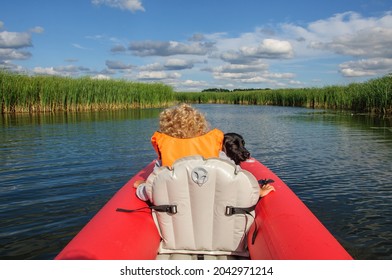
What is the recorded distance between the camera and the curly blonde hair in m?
3.17

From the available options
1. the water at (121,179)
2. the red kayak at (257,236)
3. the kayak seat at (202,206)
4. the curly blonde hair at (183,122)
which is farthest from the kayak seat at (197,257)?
the water at (121,179)

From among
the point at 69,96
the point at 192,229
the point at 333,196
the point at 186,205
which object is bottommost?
the point at 333,196

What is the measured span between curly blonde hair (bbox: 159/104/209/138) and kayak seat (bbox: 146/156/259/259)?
487mm

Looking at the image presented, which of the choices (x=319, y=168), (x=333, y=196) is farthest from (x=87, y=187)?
(x=319, y=168)

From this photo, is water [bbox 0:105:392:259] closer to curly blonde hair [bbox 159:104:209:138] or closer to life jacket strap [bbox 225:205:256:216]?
life jacket strap [bbox 225:205:256:216]

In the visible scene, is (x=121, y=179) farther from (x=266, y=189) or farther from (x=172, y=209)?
(x=172, y=209)

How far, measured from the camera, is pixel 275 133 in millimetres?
12586

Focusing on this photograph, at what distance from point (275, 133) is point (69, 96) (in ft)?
47.1

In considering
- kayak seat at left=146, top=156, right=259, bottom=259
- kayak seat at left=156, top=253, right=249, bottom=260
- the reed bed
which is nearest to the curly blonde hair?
kayak seat at left=146, top=156, right=259, bottom=259

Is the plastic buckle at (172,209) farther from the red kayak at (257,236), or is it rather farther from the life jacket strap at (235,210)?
the life jacket strap at (235,210)

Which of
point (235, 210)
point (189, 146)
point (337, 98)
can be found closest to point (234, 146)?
point (189, 146)

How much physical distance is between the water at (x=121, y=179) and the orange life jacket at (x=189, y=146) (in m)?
1.69

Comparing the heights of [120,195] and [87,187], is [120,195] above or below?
above
